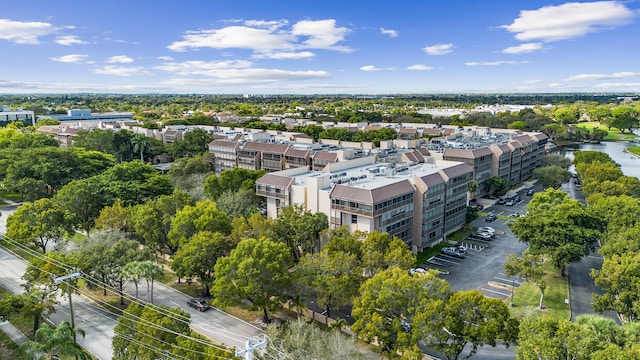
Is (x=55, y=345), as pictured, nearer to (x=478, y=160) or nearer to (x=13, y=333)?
(x=13, y=333)

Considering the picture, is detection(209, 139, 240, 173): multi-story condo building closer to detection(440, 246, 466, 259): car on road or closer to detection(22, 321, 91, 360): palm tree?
detection(440, 246, 466, 259): car on road

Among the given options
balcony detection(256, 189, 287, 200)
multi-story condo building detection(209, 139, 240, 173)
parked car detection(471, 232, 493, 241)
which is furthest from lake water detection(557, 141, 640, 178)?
multi-story condo building detection(209, 139, 240, 173)

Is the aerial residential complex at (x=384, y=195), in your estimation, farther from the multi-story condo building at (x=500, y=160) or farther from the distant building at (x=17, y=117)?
the distant building at (x=17, y=117)

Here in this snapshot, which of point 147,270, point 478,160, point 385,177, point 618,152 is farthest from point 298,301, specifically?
point 618,152

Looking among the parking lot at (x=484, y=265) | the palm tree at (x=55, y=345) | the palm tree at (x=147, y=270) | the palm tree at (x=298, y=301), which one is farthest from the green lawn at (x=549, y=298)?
the palm tree at (x=55, y=345)

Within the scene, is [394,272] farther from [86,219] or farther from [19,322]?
[86,219]
